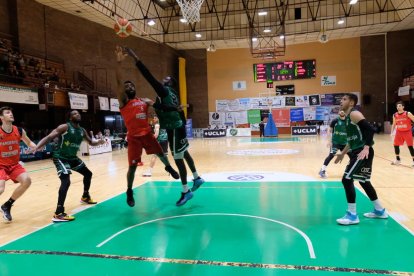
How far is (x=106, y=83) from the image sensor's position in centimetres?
2238

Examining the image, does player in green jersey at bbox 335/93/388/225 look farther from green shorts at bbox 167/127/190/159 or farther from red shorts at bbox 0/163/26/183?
red shorts at bbox 0/163/26/183

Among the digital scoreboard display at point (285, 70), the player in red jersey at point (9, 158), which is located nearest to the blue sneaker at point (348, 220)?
the player in red jersey at point (9, 158)

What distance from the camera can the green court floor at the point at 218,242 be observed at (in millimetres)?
3346

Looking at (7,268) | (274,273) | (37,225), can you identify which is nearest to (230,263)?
(274,273)

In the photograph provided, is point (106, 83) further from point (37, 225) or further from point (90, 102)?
point (37, 225)

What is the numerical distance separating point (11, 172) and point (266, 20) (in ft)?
80.1

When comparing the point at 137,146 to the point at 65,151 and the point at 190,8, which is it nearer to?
the point at 65,151

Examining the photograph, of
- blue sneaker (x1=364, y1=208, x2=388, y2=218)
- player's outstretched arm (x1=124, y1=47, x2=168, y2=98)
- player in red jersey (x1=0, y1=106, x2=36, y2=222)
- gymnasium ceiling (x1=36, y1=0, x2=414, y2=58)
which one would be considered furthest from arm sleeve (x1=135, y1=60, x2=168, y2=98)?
gymnasium ceiling (x1=36, y1=0, x2=414, y2=58)

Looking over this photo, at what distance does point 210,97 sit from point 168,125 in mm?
25986

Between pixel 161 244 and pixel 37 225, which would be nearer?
pixel 161 244

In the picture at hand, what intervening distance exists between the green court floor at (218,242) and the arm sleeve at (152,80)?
6.38ft

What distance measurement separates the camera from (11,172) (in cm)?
534

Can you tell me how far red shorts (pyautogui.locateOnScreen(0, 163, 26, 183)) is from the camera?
5.20m

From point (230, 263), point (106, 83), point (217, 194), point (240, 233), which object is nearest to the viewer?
point (230, 263)
